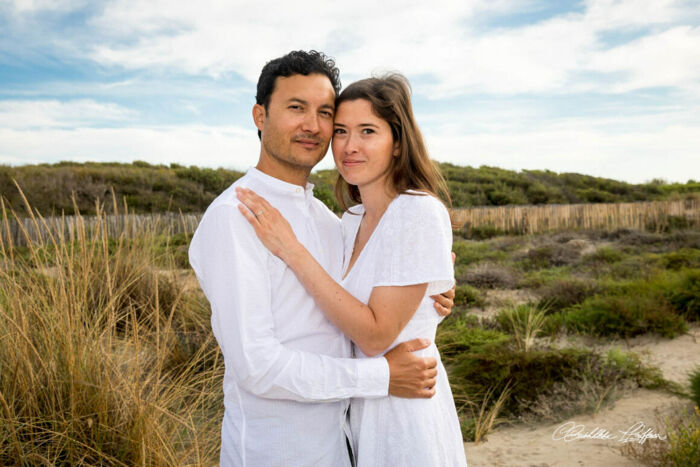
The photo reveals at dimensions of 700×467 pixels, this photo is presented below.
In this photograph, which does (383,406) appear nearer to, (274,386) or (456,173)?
(274,386)

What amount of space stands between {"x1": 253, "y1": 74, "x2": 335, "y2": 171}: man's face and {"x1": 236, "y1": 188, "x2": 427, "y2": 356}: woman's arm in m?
0.35

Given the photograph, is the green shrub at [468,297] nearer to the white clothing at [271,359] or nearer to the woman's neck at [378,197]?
the woman's neck at [378,197]

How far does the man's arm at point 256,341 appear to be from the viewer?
6.21ft

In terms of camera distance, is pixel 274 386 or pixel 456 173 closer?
pixel 274 386

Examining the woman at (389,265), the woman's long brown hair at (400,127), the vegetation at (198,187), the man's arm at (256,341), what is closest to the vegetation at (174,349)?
the man's arm at (256,341)

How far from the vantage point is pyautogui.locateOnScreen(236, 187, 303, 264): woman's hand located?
202cm

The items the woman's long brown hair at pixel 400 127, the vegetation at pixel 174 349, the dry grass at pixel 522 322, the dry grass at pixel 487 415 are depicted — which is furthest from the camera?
the dry grass at pixel 522 322

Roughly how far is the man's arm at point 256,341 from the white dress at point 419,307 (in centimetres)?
13

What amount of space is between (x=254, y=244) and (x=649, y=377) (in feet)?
18.6

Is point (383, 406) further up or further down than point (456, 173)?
further down

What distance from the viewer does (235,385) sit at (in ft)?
6.86

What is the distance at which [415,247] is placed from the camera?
204 cm

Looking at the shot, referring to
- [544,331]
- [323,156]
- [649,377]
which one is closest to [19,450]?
[323,156]

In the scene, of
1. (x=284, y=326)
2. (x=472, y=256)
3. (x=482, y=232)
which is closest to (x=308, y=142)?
(x=284, y=326)
